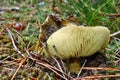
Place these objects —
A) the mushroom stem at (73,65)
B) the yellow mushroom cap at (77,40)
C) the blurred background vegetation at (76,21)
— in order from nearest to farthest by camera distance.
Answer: the yellow mushroom cap at (77,40), the mushroom stem at (73,65), the blurred background vegetation at (76,21)

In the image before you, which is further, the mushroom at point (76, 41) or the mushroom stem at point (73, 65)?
the mushroom stem at point (73, 65)

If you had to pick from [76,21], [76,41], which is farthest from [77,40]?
[76,21]

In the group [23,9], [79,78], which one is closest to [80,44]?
[79,78]

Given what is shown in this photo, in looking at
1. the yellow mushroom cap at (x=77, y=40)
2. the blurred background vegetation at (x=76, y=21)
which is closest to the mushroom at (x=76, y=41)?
the yellow mushroom cap at (x=77, y=40)

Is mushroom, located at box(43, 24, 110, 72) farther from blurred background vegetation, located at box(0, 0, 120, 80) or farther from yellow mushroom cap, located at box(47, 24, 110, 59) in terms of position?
blurred background vegetation, located at box(0, 0, 120, 80)

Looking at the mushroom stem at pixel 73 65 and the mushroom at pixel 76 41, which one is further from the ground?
the mushroom at pixel 76 41

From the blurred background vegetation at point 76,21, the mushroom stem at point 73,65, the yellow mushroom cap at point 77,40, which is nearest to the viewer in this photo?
the yellow mushroom cap at point 77,40

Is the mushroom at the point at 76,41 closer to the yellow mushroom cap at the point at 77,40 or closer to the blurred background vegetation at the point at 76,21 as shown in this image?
the yellow mushroom cap at the point at 77,40

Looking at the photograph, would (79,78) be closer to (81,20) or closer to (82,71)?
(82,71)
